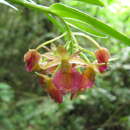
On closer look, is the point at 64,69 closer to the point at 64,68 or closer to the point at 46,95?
the point at 64,68

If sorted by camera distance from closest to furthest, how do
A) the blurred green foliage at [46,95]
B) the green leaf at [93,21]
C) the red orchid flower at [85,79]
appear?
1. the green leaf at [93,21]
2. the red orchid flower at [85,79]
3. the blurred green foliage at [46,95]

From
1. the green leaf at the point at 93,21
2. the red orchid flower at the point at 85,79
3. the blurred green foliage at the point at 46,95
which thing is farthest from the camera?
the blurred green foliage at the point at 46,95

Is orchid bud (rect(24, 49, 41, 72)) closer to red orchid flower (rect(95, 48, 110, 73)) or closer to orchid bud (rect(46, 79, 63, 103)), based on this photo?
orchid bud (rect(46, 79, 63, 103))

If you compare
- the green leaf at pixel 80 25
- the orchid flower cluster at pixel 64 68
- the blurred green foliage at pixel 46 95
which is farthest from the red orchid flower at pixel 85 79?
the blurred green foliage at pixel 46 95

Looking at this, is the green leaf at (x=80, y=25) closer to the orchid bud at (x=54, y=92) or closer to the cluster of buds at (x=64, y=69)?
the cluster of buds at (x=64, y=69)

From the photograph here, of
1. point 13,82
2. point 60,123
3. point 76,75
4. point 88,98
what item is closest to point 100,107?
point 88,98

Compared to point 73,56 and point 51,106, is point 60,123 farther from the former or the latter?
point 73,56
